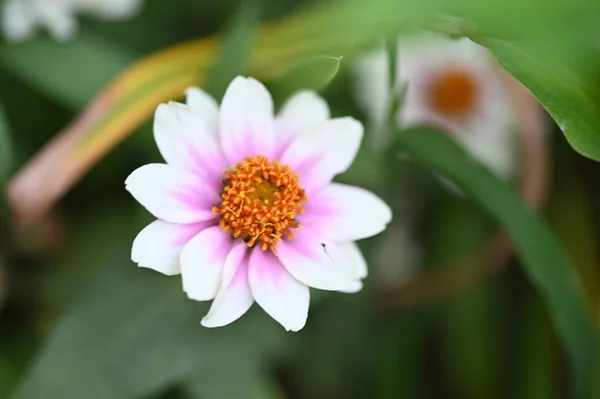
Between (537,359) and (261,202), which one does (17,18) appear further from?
(537,359)

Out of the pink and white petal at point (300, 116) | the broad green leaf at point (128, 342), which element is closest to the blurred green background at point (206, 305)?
the broad green leaf at point (128, 342)

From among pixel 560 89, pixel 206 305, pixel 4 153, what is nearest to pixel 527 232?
pixel 560 89

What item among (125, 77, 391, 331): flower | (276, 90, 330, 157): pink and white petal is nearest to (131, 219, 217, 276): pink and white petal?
(125, 77, 391, 331): flower

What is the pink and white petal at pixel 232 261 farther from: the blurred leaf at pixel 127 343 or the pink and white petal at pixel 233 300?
the blurred leaf at pixel 127 343

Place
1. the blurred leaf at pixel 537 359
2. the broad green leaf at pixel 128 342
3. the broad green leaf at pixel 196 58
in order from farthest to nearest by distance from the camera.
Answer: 1. the blurred leaf at pixel 537 359
2. the broad green leaf at pixel 128 342
3. the broad green leaf at pixel 196 58

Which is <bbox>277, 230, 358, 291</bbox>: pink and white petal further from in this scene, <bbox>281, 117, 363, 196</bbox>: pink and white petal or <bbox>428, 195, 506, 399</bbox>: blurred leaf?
<bbox>428, 195, 506, 399</bbox>: blurred leaf

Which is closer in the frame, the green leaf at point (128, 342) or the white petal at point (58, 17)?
the green leaf at point (128, 342)
